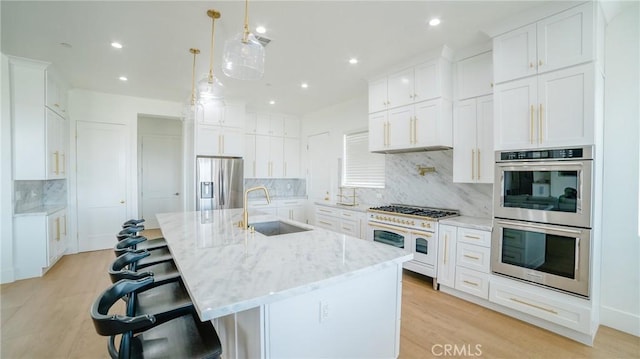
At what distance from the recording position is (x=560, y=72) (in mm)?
2352

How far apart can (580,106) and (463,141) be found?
3.65 ft

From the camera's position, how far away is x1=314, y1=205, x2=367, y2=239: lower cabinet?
14.1ft

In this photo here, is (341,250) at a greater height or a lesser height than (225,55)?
lesser

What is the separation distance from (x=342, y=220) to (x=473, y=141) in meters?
2.33

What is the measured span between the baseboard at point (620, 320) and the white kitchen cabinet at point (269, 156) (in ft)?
17.6

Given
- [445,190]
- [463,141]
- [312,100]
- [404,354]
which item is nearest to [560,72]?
[463,141]

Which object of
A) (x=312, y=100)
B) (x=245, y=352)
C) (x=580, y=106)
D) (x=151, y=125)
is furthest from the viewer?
(x=151, y=125)

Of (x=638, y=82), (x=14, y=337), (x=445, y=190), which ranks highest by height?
(x=638, y=82)

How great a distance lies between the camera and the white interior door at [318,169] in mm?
5895

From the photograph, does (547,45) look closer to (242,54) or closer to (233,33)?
(242,54)

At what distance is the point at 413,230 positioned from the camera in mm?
3436

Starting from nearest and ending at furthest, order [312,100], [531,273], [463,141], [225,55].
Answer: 1. [225,55]
2. [531,273]
3. [463,141]
4. [312,100]

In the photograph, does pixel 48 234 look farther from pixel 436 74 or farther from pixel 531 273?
pixel 531 273

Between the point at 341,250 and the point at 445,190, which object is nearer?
the point at 341,250
